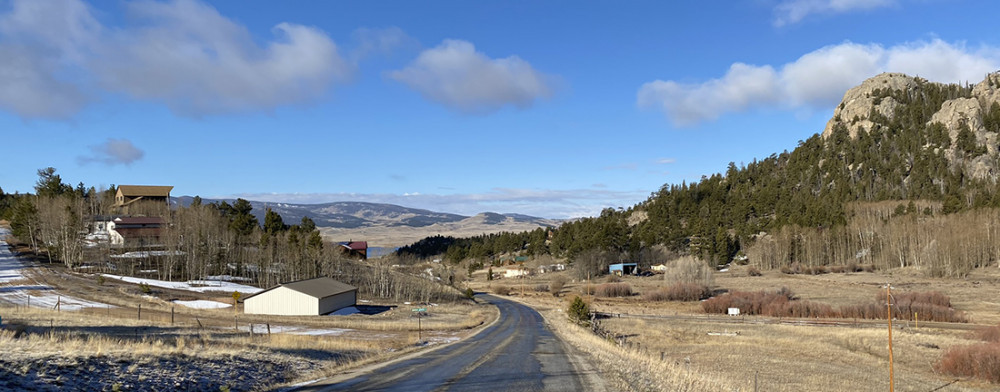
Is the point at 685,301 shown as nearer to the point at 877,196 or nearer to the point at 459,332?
the point at 459,332

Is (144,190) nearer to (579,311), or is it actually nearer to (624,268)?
(624,268)

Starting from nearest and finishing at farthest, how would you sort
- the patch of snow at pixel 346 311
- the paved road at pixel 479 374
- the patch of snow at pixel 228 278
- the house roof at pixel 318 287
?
the paved road at pixel 479 374, the house roof at pixel 318 287, the patch of snow at pixel 346 311, the patch of snow at pixel 228 278

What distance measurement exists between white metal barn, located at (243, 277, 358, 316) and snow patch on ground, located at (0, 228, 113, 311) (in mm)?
16392

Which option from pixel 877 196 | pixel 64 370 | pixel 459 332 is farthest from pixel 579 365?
pixel 877 196

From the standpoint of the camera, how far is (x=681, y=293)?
9738cm

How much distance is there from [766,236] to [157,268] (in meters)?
150

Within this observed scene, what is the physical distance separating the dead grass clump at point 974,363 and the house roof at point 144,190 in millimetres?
164054

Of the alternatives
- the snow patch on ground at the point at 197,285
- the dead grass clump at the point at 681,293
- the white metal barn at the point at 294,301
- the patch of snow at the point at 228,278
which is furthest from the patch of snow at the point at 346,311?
the dead grass clump at the point at 681,293

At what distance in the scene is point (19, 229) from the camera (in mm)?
105188

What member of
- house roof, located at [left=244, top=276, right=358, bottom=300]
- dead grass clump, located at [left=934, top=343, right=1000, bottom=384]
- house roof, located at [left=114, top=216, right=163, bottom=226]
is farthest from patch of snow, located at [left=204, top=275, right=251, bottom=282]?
dead grass clump, located at [left=934, top=343, right=1000, bottom=384]

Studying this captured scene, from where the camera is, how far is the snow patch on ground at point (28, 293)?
58878 mm

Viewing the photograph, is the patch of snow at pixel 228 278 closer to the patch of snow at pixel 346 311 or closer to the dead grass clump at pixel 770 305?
the patch of snow at pixel 346 311

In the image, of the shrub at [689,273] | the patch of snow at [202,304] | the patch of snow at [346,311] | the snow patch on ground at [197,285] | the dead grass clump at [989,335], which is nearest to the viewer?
the dead grass clump at [989,335]

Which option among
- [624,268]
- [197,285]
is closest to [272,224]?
[197,285]
